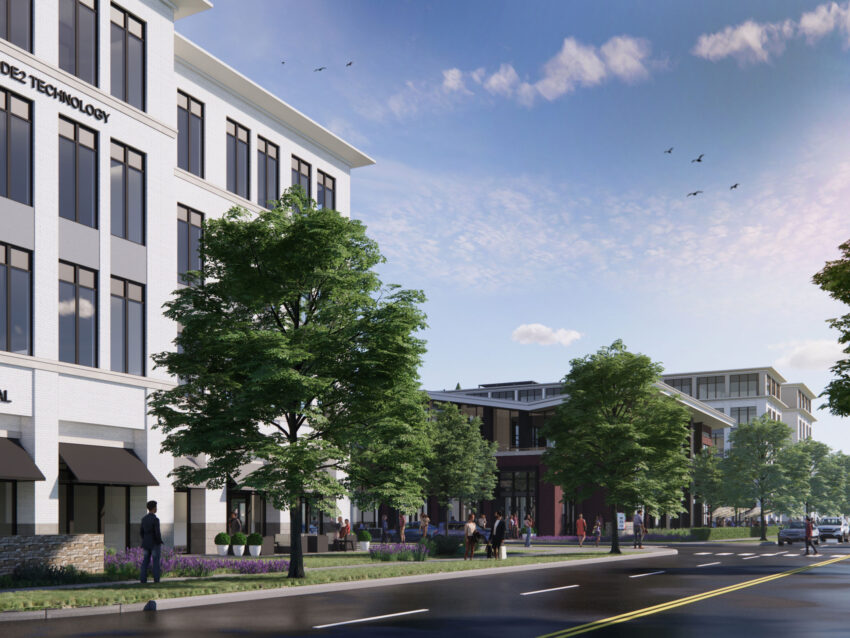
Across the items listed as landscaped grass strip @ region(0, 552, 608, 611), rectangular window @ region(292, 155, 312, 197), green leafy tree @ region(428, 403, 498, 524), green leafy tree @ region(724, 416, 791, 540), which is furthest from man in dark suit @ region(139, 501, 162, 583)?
green leafy tree @ region(724, 416, 791, 540)

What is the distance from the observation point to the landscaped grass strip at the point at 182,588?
59.4 feet

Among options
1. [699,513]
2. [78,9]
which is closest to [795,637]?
[78,9]

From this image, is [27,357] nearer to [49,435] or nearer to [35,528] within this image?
[49,435]

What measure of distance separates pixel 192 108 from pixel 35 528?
1865 cm

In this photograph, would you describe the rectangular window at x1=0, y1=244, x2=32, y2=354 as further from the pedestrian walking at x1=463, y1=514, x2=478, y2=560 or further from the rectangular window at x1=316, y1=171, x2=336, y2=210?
the rectangular window at x1=316, y1=171, x2=336, y2=210

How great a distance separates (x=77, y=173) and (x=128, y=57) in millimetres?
5302

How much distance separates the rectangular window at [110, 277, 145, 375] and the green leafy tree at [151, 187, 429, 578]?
8186 mm

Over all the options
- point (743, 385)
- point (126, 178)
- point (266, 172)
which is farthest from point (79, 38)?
point (743, 385)

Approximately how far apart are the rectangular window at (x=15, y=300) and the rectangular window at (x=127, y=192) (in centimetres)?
473

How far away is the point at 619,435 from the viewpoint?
43.4 meters

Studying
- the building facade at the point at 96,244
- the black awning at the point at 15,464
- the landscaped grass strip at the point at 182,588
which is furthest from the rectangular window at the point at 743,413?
the black awning at the point at 15,464

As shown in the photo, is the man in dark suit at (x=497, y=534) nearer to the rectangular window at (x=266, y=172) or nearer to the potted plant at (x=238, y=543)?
the potted plant at (x=238, y=543)

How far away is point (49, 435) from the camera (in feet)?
94.3

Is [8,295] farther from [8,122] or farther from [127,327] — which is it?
[127,327]
